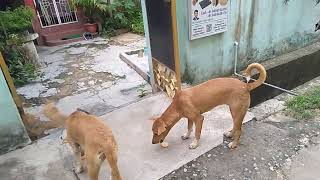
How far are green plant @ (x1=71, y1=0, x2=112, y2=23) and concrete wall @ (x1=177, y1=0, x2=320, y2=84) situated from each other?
5.99 metres

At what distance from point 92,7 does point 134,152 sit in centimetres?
793

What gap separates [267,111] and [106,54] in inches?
202

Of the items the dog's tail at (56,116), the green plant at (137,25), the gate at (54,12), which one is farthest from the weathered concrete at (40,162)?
the gate at (54,12)

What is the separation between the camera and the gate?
32.1ft

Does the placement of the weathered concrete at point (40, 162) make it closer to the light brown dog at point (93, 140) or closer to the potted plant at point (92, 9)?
the light brown dog at point (93, 140)

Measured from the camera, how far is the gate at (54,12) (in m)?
9.78

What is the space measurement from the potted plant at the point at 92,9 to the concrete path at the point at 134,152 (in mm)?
6664

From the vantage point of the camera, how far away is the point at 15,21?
7.00m

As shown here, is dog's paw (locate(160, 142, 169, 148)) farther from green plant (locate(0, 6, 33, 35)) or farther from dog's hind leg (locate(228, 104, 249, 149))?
green plant (locate(0, 6, 33, 35))

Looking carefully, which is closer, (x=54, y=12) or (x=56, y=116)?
(x=56, y=116)

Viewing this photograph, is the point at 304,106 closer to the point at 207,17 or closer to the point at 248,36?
the point at 248,36

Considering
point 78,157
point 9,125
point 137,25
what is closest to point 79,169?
point 78,157

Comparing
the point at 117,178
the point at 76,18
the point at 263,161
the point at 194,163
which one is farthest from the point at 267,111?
the point at 76,18

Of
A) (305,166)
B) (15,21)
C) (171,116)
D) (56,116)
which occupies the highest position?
(15,21)
